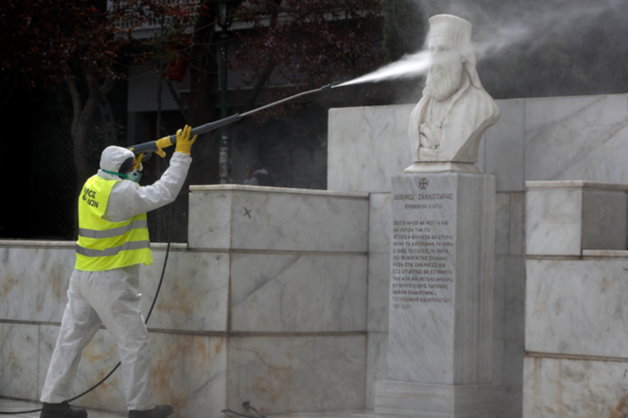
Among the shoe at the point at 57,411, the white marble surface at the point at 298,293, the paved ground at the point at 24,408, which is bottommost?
the paved ground at the point at 24,408

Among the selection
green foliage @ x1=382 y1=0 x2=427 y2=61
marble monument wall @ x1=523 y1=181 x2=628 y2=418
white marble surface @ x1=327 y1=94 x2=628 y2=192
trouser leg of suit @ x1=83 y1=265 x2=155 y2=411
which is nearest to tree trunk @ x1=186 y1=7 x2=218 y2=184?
green foliage @ x1=382 y1=0 x2=427 y2=61

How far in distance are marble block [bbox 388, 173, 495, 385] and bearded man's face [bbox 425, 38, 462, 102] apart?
72 centimetres

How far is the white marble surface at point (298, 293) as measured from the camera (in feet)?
24.3

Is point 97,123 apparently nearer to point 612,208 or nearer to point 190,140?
point 190,140

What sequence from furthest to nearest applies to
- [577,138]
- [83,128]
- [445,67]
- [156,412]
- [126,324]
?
[83,128], [577,138], [445,67], [156,412], [126,324]

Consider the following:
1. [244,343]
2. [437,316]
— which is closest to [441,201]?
[437,316]

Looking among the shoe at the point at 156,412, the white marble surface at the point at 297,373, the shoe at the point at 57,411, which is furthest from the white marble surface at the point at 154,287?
the shoe at the point at 57,411

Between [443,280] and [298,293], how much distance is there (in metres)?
1.30

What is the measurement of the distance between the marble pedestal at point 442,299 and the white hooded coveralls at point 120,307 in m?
1.85

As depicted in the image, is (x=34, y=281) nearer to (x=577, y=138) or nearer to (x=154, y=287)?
(x=154, y=287)

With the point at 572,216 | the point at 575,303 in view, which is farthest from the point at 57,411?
the point at 572,216

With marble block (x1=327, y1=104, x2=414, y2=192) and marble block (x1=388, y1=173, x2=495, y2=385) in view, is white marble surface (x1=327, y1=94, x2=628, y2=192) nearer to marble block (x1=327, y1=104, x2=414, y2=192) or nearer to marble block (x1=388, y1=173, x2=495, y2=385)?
marble block (x1=327, y1=104, x2=414, y2=192)

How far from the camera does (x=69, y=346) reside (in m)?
7.01

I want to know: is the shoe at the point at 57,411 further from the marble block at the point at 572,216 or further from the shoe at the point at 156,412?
the marble block at the point at 572,216
